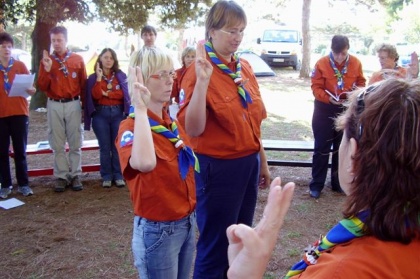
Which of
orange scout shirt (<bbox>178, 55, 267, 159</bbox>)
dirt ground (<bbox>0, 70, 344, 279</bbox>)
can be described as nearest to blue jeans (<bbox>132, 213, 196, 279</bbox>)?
orange scout shirt (<bbox>178, 55, 267, 159</bbox>)

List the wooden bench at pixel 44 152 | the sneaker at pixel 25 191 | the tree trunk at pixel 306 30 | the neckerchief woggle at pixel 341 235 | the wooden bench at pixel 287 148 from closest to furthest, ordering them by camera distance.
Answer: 1. the neckerchief woggle at pixel 341 235
2. the sneaker at pixel 25 191
3. the wooden bench at pixel 44 152
4. the wooden bench at pixel 287 148
5. the tree trunk at pixel 306 30

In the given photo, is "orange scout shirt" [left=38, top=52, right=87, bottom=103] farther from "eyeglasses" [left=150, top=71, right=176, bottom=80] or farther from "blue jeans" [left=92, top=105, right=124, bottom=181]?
"eyeglasses" [left=150, top=71, right=176, bottom=80]

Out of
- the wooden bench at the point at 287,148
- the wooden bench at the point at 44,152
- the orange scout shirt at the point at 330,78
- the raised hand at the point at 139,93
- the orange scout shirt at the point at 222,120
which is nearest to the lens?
the raised hand at the point at 139,93

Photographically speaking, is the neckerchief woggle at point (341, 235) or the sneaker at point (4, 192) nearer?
the neckerchief woggle at point (341, 235)

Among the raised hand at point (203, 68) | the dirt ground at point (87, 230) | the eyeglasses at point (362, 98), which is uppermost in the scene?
the raised hand at point (203, 68)

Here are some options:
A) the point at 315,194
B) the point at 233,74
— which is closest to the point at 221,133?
the point at 233,74

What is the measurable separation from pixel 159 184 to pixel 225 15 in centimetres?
110

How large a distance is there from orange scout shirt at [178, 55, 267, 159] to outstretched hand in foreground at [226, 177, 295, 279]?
1380 millimetres

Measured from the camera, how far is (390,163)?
1.05m

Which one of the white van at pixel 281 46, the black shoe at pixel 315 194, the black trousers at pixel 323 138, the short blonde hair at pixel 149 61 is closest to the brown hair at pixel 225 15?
the short blonde hair at pixel 149 61

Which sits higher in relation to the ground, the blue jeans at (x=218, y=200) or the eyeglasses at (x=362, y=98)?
the eyeglasses at (x=362, y=98)

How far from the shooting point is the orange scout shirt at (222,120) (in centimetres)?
250

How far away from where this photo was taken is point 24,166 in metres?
5.24

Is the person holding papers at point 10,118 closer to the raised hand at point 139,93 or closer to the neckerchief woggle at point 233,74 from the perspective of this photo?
the neckerchief woggle at point 233,74
